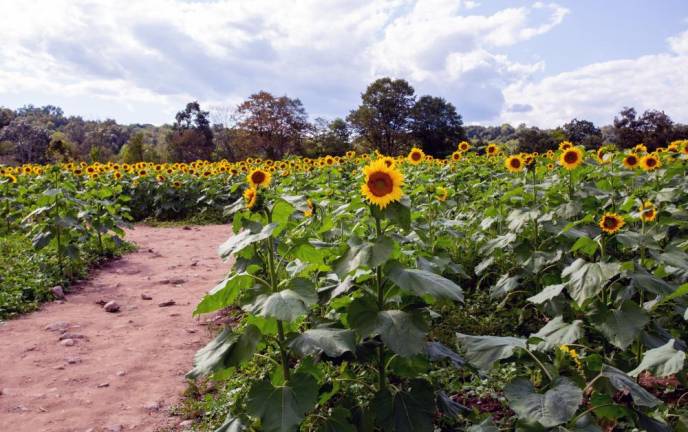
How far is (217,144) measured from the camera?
47.9m

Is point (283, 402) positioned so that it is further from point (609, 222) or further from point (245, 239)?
point (609, 222)

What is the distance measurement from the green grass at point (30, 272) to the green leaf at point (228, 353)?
4431mm

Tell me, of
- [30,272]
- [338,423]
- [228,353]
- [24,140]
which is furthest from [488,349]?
[24,140]

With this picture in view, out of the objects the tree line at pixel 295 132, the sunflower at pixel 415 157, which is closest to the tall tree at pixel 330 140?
the tree line at pixel 295 132

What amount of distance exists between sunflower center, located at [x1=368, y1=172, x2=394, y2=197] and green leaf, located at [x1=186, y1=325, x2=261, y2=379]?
0.80 meters

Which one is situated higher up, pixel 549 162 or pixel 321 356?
pixel 549 162

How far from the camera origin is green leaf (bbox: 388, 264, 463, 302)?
→ 2.00 meters

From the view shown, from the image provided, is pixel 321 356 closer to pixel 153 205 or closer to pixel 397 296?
pixel 397 296

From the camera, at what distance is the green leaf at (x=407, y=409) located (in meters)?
2.13

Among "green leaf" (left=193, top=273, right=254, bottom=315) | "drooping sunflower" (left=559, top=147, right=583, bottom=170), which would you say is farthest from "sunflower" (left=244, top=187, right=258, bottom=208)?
"drooping sunflower" (left=559, top=147, right=583, bottom=170)

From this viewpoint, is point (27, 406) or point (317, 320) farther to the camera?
point (27, 406)

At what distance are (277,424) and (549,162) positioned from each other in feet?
22.4

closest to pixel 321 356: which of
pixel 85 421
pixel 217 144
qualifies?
pixel 85 421

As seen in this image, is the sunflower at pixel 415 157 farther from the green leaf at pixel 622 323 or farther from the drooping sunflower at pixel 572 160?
the green leaf at pixel 622 323
